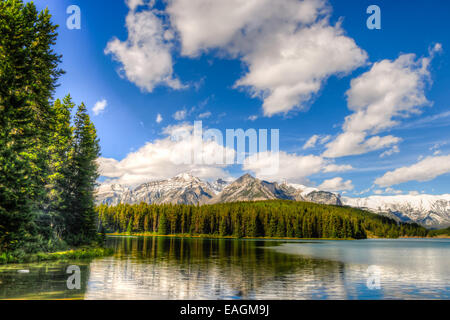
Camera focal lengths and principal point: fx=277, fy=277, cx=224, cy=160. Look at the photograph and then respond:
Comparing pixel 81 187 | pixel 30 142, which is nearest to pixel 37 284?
pixel 30 142

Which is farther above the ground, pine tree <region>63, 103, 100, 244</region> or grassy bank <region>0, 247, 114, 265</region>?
pine tree <region>63, 103, 100, 244</region>

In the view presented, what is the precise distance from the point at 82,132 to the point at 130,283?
1429 inches

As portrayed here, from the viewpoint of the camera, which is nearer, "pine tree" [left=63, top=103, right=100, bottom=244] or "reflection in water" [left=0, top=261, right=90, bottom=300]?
"reflection in water" [left=0, top=261, right=90, bottom=300]

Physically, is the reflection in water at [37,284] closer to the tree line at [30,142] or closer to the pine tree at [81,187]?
the tree line at [30,142]

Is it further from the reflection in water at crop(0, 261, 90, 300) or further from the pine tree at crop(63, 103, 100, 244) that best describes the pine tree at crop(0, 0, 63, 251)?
the pine tree at crop(63, 103, 100, 244)

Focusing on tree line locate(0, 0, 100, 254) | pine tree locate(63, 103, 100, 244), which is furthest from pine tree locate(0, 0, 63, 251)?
pine tree locate(63, 103, 100, 244)

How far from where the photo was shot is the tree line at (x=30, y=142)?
89.4 ft

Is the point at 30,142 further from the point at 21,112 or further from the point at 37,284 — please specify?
the point at 37,284

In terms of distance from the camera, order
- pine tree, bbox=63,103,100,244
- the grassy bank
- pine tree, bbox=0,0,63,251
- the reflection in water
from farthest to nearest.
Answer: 1. pine tree, bbox=63,103,100,244
2. the grassy bank
3. pine tree, bbox=0,0,63,251
4. the reflection in water

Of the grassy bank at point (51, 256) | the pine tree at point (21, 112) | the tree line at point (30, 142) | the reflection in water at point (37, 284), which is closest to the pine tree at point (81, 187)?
the tree line at point (30, 142)

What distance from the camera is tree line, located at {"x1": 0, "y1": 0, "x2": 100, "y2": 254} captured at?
27258mm
